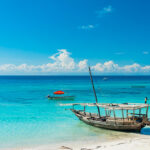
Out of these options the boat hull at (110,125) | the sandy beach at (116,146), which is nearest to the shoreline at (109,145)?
the sandy beach at (116,146)

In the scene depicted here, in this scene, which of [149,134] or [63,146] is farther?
[149,134]

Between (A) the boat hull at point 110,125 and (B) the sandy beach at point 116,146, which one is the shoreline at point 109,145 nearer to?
(B) the sandy beach at point 116,146

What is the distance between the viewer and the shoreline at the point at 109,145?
539 inches

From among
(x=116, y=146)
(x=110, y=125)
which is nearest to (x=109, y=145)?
(x=116, y=146)

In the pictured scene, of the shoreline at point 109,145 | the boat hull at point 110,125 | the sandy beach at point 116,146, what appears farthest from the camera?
the boat hull at point 110,125

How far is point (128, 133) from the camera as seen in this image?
17656mm

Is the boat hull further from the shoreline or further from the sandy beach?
the sandy beach

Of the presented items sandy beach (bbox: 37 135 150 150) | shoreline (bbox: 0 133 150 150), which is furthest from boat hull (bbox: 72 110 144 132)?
sandy beach (bbox: 37 135 150 150)

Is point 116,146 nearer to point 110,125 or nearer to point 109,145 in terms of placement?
point 109,145

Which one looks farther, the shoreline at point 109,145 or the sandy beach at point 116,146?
the shoreline at point 109,145

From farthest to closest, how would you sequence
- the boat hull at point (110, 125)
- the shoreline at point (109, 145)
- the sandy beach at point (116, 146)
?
the boat hull at point (110, 125), the shoreline at point (109, 145), the sandy beach at point (116, 146)

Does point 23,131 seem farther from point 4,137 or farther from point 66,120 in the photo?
point 66,120

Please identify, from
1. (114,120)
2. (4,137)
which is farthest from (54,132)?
(114,120)

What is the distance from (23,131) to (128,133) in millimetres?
10831
